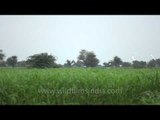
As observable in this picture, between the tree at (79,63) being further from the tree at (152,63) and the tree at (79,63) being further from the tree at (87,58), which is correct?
the tree at (152,63)

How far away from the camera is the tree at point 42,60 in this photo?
49.5 feet

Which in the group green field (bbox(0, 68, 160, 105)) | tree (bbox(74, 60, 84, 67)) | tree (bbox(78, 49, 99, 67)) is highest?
tree (bbox(78, 49, 99, 67))

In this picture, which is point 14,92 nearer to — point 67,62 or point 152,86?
point 67,62

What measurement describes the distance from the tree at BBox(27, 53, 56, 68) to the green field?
8cm

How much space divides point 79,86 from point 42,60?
61cm

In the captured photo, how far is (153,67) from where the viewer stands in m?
15.1

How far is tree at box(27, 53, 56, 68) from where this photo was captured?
594 inches

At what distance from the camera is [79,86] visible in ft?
49.3

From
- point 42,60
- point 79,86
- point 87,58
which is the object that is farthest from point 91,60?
point 42,60

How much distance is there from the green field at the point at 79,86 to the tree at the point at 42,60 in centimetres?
8

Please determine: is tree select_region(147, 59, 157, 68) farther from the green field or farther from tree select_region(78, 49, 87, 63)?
tree select_region(78, 49, 87, 63)

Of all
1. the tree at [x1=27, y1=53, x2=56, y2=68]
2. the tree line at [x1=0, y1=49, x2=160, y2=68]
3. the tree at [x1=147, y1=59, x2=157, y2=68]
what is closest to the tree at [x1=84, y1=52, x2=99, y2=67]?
the tree line at [x1=0, y1=49, x2=160, y2=68]
